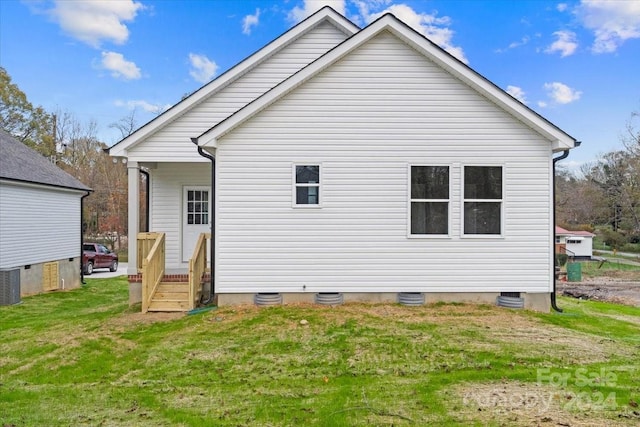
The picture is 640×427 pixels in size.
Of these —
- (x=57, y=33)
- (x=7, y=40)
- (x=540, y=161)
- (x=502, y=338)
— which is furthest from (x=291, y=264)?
(x=7, y=40)

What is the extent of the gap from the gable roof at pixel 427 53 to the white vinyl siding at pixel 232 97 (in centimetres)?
212

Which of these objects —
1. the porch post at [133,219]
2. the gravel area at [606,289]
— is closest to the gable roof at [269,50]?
the porch post at [133,219]

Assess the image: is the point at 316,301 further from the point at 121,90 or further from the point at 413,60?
the point at 121,90

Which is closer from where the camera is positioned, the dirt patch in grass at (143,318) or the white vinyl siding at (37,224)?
the dirt patch in grass at (143,318)

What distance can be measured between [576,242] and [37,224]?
36.5m

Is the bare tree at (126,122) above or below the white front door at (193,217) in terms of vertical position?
above

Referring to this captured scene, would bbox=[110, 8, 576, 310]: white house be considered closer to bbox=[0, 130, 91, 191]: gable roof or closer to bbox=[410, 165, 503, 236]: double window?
bbox=[410, 165, 503, 236]: double window

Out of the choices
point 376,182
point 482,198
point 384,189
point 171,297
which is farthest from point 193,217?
point 482,198

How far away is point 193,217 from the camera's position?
11.1 meters

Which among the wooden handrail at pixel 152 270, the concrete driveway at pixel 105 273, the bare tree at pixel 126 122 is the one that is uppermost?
the bare tree at pixel 126 122

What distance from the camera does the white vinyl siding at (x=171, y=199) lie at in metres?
10.9

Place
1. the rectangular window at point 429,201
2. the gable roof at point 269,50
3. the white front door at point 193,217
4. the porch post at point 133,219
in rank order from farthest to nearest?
the white front door at point 193,217
the gable roof at point 269,50
the porch post at point 133,219
the rectangular window at point 429,201

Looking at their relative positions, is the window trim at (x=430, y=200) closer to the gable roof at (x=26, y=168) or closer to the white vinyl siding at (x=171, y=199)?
the white vinyl siding at (x=171, y=199)

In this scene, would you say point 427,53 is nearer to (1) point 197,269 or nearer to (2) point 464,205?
(2) point 464,205
